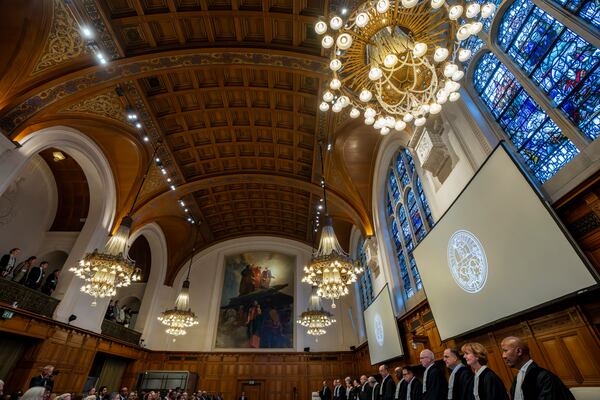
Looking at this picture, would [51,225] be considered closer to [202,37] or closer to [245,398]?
[202,37]

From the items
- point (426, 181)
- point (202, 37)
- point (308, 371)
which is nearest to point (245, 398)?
point (308, 371)

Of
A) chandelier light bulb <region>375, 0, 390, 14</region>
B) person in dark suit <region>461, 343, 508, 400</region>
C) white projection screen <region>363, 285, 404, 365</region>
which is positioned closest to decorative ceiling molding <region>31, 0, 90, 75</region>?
chandelier light bulb <region>375, 0, 390, 14</region>

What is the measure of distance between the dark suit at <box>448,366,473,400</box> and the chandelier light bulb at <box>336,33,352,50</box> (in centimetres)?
411

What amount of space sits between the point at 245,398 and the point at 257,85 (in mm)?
14658

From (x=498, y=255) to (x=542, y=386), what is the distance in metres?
2.27

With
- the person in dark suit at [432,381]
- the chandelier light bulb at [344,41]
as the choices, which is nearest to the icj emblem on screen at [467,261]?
the person in dark suit at [432,381]

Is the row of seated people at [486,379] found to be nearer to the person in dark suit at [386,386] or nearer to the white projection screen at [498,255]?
the white projection screen at [498,255]

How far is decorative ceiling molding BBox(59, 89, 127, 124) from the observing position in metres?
8.57

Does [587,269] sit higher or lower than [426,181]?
lower

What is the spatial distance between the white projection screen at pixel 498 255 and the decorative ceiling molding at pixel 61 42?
32.4 feet

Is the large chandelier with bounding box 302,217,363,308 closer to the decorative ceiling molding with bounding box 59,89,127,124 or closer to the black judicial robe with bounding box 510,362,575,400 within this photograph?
the black judicial robe with bounding box 510,362,575,400

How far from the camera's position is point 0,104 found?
22.4 ft

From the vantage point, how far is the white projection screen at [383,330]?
8479 millimetres

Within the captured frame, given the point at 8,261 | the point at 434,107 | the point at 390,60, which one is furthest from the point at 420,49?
the point at 8,261
